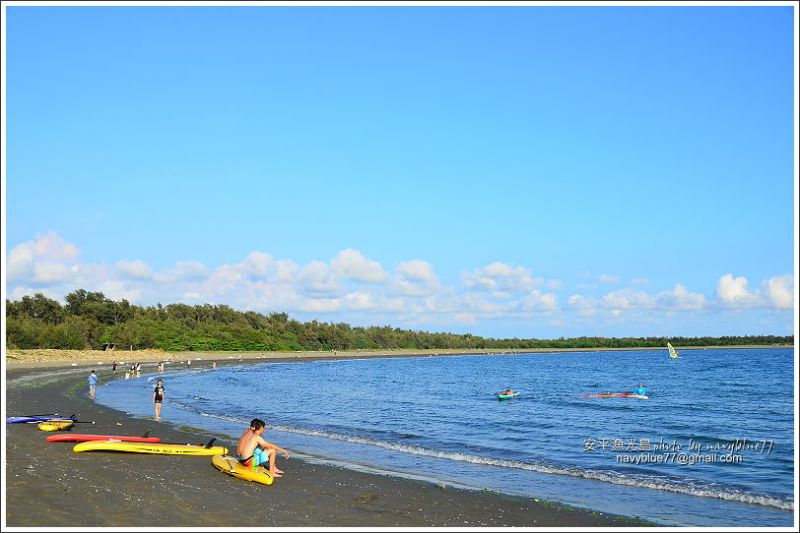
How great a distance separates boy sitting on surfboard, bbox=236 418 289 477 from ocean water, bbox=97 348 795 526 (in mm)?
1967

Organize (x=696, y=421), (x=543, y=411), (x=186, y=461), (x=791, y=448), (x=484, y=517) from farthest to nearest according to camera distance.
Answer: (x=543, y=411), (x=696, y=421), (x=791, y=448), (x=186, y=461), (x=484, y=517)

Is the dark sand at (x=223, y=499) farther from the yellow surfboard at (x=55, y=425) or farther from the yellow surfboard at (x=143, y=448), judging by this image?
the yellow surfboard at (x=55, y=425)

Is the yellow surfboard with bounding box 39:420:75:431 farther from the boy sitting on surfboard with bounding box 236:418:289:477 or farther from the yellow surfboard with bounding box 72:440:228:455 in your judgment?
Answer: the boy sitting on surfboard with bounding box 236:418:289:477

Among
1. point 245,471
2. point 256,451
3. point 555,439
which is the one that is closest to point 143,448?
point 256,451

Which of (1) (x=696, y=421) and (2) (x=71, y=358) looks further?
(2) (x=71, y=358)

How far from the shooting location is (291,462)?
1861cm

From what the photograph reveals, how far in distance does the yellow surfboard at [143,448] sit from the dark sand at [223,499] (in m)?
0.18

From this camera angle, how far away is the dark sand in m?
11.7

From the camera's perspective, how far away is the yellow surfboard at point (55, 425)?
2214 cm

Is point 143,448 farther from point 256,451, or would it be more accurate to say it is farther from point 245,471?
point 245,471

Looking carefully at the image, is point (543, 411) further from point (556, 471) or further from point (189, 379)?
point (189, 379)

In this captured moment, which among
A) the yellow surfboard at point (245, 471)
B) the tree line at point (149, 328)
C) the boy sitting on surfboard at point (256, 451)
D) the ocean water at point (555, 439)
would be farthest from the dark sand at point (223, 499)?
the tree line at point (149, 328)

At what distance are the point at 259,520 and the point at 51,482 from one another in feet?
16.2

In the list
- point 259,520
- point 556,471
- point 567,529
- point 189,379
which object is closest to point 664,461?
point 556,471
